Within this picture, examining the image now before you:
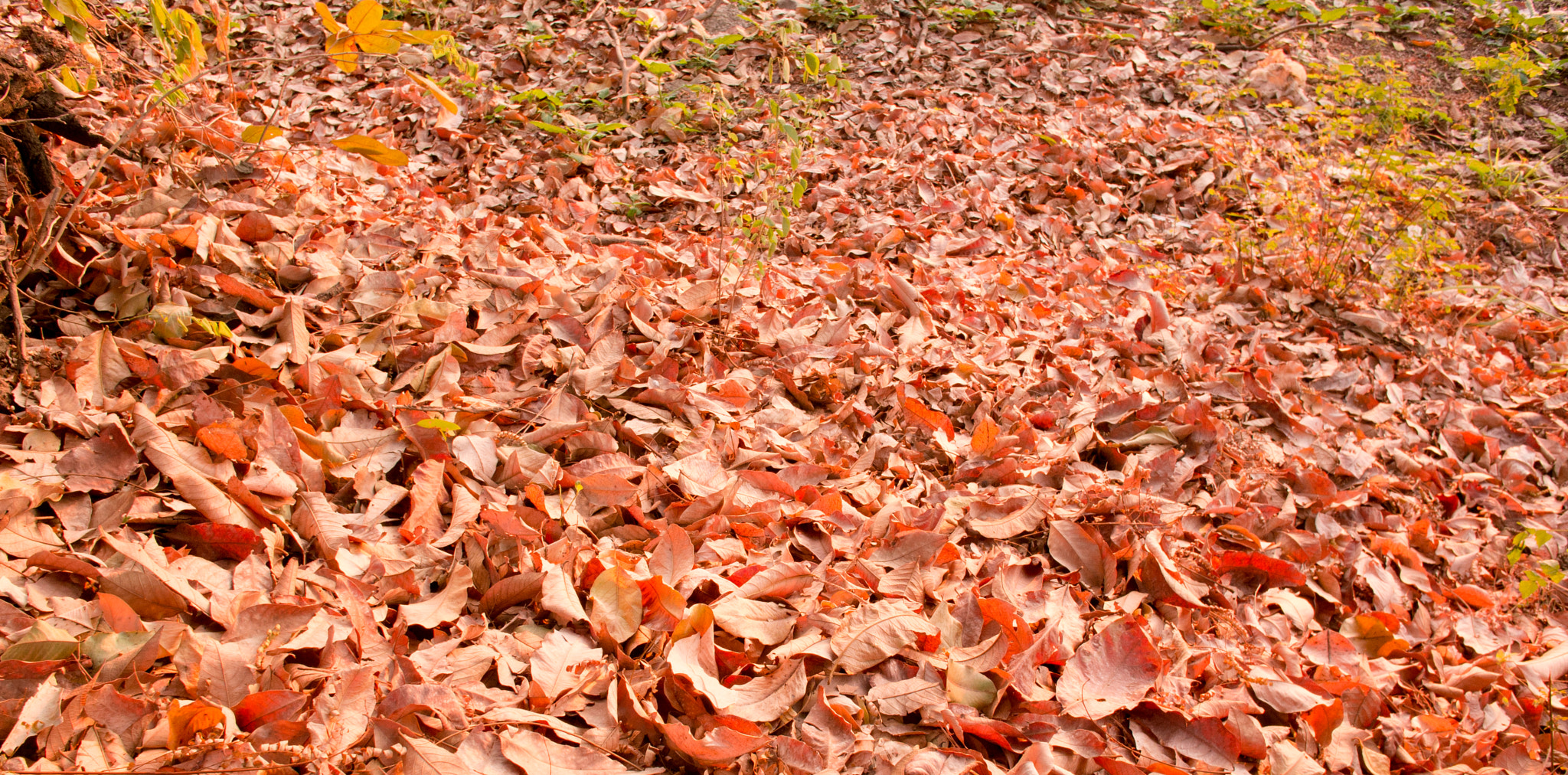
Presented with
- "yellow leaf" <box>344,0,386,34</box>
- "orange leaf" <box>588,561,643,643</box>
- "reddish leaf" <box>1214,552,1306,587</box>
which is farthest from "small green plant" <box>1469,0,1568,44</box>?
"yellow leaf" <box>344,0,386,34</box>

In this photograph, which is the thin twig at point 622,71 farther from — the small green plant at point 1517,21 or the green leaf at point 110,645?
the small green plant at point 1517,21

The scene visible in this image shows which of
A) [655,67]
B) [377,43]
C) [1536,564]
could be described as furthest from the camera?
[655,67]

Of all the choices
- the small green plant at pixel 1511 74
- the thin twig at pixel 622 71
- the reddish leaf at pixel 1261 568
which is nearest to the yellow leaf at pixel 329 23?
the reddish leaf at pixel 1261 568

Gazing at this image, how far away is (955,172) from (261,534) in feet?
9.97

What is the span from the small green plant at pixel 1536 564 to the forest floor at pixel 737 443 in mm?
23

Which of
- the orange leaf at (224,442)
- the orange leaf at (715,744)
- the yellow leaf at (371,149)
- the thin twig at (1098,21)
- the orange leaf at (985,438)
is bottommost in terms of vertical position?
the orange leaf at (985,438)

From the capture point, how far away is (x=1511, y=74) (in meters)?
4.50

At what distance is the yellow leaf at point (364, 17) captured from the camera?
1.22m

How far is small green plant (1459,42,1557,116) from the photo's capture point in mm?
4457

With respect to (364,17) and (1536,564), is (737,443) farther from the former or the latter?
(1536,564)

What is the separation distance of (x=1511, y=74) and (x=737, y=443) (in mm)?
4863

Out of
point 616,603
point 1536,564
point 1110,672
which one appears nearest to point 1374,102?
point 1536,564

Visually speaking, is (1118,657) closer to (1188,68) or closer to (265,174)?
(265,174)

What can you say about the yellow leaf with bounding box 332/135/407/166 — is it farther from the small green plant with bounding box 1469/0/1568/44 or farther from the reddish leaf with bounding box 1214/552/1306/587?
the small green plant with bounding box 1469/0/1568/44
